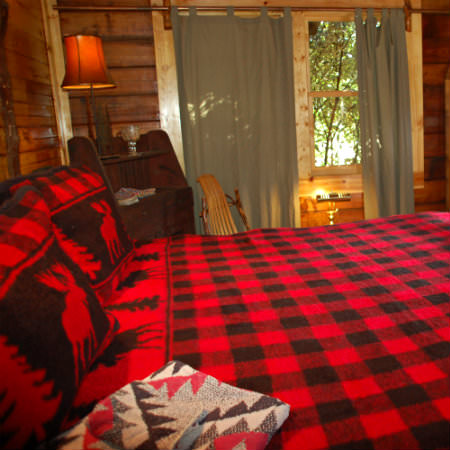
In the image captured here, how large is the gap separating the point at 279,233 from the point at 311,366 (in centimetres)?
111

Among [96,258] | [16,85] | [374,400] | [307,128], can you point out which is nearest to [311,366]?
[374,400]

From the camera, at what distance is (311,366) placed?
3.17 ft

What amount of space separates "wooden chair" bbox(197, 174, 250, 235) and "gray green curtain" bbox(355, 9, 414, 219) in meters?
1.23

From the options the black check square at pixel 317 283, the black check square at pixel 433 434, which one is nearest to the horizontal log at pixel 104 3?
the black check square at pixel 317 283

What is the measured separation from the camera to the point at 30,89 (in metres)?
2.67

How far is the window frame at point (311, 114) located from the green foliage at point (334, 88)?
132mm

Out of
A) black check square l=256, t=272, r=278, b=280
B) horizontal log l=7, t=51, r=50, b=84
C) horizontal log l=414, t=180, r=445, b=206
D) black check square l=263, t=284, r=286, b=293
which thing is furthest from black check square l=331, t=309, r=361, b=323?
horizontal log l=414, t=180, r=445, b=206

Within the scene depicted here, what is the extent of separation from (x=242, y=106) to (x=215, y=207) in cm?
87

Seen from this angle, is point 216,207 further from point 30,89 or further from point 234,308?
point 234,308

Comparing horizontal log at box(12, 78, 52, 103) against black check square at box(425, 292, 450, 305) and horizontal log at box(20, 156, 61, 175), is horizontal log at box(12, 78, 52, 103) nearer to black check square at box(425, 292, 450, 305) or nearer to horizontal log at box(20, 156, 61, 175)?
horizontal log at box(20, 156, 61, 175)

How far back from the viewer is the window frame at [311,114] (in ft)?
11.7

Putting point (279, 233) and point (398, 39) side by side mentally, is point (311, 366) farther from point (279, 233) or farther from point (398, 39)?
point (398, 39)

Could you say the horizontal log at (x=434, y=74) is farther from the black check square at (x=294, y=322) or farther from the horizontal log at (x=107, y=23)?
the black check square at (x=294, y=322)

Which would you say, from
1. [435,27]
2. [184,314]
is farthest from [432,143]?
[184,314]
